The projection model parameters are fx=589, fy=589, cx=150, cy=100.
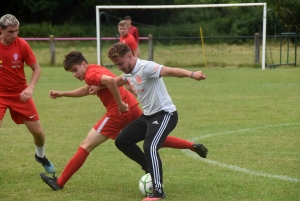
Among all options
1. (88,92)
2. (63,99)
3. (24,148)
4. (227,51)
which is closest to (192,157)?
(88,92)

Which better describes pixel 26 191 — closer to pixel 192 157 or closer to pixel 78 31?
pixel 192 157

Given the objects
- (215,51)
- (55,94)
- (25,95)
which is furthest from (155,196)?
(215,51)

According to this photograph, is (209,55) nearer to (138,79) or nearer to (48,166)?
(48,166)

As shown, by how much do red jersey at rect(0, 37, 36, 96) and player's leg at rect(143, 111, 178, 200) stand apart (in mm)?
1787

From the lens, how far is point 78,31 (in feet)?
134

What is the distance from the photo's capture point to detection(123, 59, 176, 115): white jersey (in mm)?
5730

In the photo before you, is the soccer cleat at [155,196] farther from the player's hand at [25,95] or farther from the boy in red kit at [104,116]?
the player's hand at [25,95]

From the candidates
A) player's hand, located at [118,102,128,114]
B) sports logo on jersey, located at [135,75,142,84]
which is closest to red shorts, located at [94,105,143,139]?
player's hand, located at [118,102,128,114]

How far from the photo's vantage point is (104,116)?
627cm

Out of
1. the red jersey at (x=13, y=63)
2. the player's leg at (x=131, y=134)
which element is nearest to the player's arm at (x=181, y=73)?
the player's leg at (x=131, y=134)

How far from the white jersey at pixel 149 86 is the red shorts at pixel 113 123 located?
1.22 feet

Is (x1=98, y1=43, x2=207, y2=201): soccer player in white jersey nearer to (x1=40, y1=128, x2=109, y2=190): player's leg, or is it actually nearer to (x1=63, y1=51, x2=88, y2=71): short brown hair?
(x1=40, y1=128, x2=109, y2=190): player's leg

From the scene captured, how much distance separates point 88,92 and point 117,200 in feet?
4.23

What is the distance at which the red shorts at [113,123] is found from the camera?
620 centimetres
